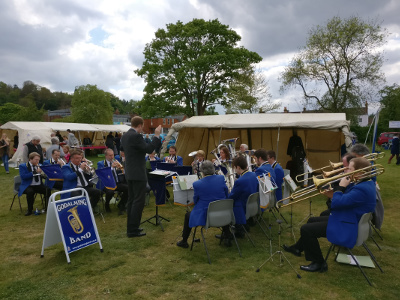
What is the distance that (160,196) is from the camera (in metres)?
5.71

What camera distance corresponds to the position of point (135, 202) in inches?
204

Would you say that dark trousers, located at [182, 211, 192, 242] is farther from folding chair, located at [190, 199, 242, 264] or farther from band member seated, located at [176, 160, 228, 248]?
folding chair, located at [190, 199, 242, 264]

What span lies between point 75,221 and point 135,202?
3.46ft

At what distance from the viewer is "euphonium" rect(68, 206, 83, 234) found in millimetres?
4395

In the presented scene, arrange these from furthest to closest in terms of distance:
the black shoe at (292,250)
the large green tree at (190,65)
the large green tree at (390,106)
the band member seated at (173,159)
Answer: the large green tree at (390,106), the large green tree at (190,65), the band member seated at (173,159), the black shoe at (292,250)

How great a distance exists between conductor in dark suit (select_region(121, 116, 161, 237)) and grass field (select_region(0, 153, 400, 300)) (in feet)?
1.34

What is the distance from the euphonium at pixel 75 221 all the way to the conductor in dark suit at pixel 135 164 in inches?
37.6

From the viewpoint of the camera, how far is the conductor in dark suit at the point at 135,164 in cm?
497

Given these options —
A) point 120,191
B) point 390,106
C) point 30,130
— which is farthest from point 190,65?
point 390,106

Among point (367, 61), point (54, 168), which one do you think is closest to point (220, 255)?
point (54, 168)

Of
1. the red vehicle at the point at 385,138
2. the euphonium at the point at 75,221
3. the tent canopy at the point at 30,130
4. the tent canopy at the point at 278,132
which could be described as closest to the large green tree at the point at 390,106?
the red vehicle at the point at 385,138

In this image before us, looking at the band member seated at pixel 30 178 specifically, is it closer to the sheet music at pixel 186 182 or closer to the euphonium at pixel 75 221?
the euphonium at pixel 75 221

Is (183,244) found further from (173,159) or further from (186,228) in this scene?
(173,159)

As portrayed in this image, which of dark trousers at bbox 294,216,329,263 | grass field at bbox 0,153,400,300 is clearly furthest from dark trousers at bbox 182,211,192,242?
dark trousers at bbox 294,216,329,263
